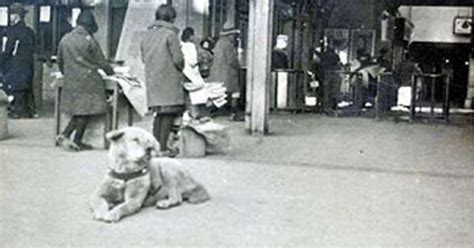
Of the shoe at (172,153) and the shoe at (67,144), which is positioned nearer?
the shoe at (172,153)

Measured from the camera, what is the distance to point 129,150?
177 inches

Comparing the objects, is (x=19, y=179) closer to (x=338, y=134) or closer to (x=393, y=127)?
(x=338, y=134)

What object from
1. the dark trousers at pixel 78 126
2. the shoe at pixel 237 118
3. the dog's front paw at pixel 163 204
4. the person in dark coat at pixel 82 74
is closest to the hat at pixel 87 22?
the person in dark coat at pixel 82 74

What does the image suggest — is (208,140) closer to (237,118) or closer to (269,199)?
(269,199)

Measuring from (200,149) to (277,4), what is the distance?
7268 millimetres

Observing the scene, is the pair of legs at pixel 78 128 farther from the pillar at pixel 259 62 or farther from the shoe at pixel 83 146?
the pillar at pixel 259 62

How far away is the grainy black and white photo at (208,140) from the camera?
452cm

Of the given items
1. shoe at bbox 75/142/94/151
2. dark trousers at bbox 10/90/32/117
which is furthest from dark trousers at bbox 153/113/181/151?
dark trousers at bbox 10/90/32/117

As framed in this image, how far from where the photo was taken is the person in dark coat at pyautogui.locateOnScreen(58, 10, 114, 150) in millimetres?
6930

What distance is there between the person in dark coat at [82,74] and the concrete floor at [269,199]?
356 millimetres

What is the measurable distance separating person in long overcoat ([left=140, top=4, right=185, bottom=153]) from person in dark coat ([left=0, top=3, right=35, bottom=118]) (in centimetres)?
238

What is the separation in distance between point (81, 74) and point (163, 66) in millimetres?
681

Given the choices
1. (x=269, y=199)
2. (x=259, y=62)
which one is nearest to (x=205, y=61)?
(x=259, y=62)

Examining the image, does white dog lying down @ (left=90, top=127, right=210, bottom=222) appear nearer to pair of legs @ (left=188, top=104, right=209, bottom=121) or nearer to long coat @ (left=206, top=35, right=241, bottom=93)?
pair of legs @ (left=188, top=104, right=209, bottom=121)
